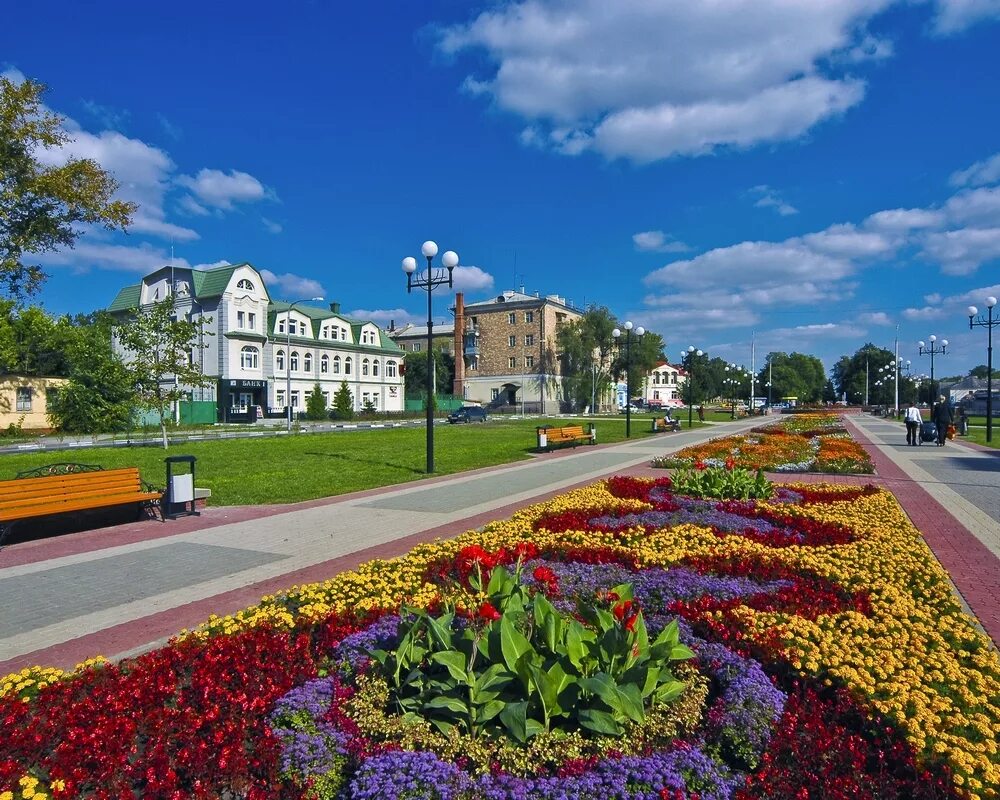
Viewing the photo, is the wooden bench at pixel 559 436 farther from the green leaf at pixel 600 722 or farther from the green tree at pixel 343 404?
the green tree at pixel 343 404

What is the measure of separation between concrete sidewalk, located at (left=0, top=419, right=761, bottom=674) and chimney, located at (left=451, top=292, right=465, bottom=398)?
195ft

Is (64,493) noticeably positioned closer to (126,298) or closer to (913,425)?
(913,425)

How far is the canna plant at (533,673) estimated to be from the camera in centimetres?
281

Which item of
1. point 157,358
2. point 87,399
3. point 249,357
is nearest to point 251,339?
point 249,357

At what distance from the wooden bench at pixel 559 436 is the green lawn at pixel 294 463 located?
25.3 inches

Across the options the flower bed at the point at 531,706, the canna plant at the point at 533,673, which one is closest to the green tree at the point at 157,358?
the flower bed at the point at 531,706

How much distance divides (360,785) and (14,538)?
7.61 meters

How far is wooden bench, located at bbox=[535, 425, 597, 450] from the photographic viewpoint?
774 inches

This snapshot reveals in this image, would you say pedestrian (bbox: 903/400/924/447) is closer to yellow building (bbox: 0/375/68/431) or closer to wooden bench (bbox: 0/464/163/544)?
wooden bench (bbox: 0/464/163/544)

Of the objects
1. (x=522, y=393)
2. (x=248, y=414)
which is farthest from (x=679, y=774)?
(x=522, y=393)

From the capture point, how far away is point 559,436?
20.6 m

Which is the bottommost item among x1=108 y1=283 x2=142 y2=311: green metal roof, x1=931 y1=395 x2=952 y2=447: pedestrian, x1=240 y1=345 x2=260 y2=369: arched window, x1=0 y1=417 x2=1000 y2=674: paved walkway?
x1=0 y1=417 x2=1000 y2=674: paved walkway

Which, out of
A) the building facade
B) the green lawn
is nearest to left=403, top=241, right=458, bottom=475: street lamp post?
the green lawn

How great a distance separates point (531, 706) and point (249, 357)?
155ft
